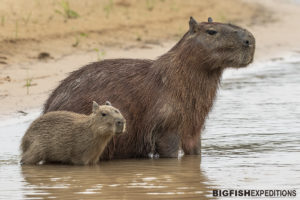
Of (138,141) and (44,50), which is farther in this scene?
(44,50)

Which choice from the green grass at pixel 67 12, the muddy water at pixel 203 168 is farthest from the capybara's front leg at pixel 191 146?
the green grass at pixel 67 12

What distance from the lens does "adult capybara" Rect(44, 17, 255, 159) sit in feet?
24.7

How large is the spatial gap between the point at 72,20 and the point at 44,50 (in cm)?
215

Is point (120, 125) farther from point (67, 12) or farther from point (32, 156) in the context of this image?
point (67, 12)

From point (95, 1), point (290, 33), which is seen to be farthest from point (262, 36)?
point (95, 1)

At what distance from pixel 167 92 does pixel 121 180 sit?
129 centimetres

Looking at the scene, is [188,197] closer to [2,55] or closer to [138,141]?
[138,141]

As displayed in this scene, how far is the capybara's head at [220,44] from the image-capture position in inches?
291

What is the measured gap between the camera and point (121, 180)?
22.0 feet

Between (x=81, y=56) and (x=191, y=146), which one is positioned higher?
(x=81, y=56)

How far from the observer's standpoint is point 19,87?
1148cm

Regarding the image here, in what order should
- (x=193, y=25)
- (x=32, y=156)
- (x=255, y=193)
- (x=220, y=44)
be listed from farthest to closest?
(x=193, y=25) < (x=220, y=44) < (x=32, y=156) < (x=255, y=193)

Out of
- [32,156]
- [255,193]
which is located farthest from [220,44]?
[32,156]

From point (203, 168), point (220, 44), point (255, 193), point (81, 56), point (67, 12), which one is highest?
point (67, 12)
